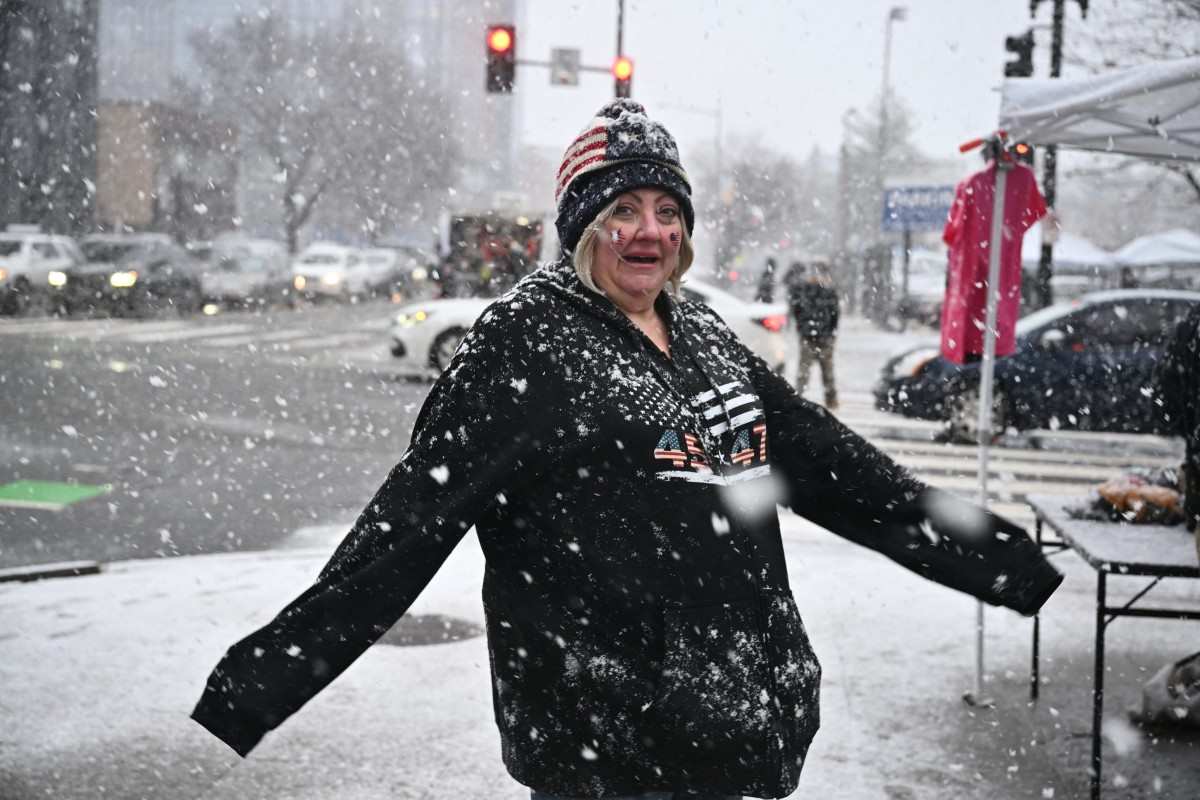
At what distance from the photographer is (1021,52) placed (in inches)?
620

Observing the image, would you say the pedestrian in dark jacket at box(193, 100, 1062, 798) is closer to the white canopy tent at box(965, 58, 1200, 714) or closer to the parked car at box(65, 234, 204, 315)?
the white canopy tent at box(965, 58, 1200, 714)

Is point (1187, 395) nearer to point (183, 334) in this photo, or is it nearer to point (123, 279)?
point (183, 334)

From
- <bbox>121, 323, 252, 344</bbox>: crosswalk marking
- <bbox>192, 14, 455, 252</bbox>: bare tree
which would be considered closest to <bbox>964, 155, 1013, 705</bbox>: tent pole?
<bbox>121, 323, 252, 344</bbox>: crosswalk marking

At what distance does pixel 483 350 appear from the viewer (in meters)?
2.22

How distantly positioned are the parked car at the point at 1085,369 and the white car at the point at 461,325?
296 cm

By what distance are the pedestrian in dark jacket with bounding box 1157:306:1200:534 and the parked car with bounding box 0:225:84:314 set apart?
26.7 meters

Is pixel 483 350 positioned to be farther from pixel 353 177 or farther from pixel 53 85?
pixel 353 177

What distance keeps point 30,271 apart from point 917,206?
757 inches

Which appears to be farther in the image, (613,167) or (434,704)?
(434,704)

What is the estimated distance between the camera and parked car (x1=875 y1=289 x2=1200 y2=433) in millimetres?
12516

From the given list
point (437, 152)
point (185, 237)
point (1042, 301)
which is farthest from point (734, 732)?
point (437, 152)

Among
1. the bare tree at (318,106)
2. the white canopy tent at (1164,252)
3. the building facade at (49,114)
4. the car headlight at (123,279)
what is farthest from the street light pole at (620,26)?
the bare tree at (318,106)

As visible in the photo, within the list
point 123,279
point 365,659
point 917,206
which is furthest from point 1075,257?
point 365,659

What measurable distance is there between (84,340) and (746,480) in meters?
21.2
